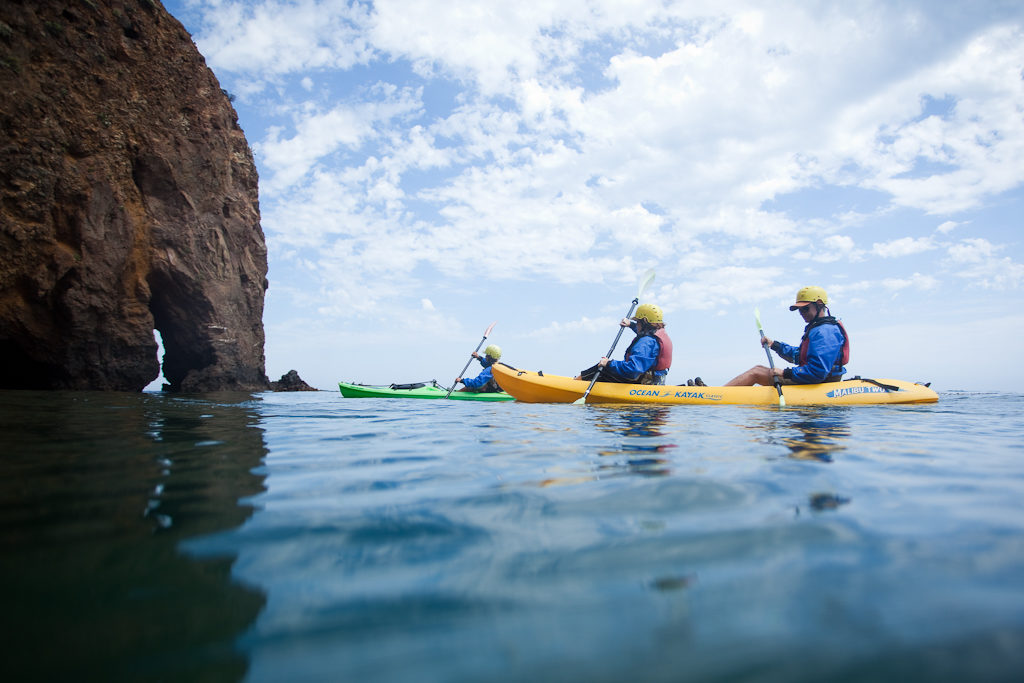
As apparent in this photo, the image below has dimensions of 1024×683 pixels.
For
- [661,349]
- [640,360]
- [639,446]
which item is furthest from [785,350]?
[639,446]

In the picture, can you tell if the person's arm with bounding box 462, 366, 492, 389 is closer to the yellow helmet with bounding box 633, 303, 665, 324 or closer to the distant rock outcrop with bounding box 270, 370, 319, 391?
the yellow helmet with bounding box 633, 303, 665, 324

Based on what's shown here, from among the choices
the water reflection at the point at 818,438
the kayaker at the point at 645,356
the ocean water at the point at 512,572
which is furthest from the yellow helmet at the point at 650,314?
the ocean water at the point at 512,572

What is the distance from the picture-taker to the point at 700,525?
1.54 meters

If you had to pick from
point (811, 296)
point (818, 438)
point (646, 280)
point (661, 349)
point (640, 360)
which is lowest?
point (818, 438)

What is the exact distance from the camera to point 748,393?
8.37m

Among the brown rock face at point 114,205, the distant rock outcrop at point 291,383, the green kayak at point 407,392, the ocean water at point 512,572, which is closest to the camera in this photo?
the ocean water at point 512,572

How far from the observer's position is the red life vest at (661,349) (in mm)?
9262

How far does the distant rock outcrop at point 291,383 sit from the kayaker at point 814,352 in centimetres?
1941

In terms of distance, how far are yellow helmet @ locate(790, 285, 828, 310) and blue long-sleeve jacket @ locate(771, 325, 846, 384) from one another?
555mm

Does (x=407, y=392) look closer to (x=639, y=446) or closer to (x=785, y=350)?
(x=785, y=350)

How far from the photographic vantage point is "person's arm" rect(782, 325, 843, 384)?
8500mm

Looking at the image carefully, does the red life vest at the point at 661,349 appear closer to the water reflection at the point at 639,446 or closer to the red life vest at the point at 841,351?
the red life vest at the point at 841,351

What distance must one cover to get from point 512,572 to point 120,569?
890 mm

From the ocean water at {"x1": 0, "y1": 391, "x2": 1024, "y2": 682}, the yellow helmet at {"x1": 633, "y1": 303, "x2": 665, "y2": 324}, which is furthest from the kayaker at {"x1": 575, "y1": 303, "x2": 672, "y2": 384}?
the ocean water at {"x1": 0, "y1": 391, "x2": 1024, "y2": 682}
